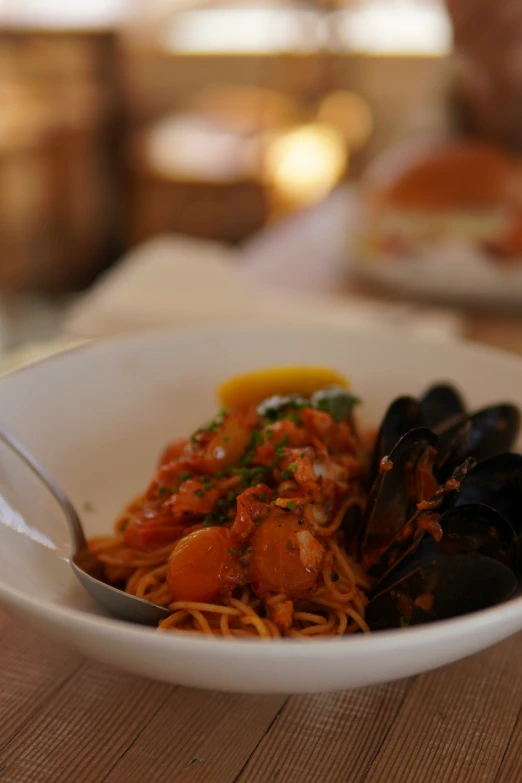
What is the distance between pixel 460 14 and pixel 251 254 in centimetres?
98

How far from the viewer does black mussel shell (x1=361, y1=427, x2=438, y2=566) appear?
101 centimetres

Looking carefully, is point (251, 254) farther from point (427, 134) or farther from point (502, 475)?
point (502, 475)

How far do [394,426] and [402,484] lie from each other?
0.39ft

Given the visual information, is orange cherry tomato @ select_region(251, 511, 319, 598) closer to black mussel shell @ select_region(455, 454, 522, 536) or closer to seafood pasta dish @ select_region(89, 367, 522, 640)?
seafood pasta dish @ select_region(89, 367, 522, 640)

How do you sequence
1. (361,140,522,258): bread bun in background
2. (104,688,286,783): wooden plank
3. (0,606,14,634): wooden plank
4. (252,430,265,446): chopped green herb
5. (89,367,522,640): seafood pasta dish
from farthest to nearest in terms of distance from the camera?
(361,140,522,258): bread bun in background → (252,430,265,446): chopped green herb → (0,606,14,634): wooden plank → (89,367,522,640): seafood pasta dish → (104,688,286,783): wooden plank

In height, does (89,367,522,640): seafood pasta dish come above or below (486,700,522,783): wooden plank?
above

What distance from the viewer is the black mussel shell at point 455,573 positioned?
34.4 inches

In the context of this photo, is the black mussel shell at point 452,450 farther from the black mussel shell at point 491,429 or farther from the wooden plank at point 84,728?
the wooden plank at point 84,728

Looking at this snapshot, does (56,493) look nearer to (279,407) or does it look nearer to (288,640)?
(279,407)

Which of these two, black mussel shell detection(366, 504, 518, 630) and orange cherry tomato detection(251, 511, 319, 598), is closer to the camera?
black mussel shell detection(366, 504, 518, 630)

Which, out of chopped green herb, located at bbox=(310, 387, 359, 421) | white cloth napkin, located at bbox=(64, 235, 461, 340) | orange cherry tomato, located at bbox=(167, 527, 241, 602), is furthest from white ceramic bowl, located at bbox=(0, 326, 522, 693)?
white cloth napkin, located at bbox=(64, 235, 461, 340)

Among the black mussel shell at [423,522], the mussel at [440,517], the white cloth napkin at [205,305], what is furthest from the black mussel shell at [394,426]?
the white cloth napkin at [205,305]

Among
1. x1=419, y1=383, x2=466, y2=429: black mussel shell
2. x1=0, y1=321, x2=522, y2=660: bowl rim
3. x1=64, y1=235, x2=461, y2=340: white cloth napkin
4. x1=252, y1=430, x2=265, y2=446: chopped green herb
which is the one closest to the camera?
x1=0, y1=321, x2=522, y2=660: bowl rim

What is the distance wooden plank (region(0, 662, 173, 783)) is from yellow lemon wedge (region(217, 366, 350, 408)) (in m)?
0.52
